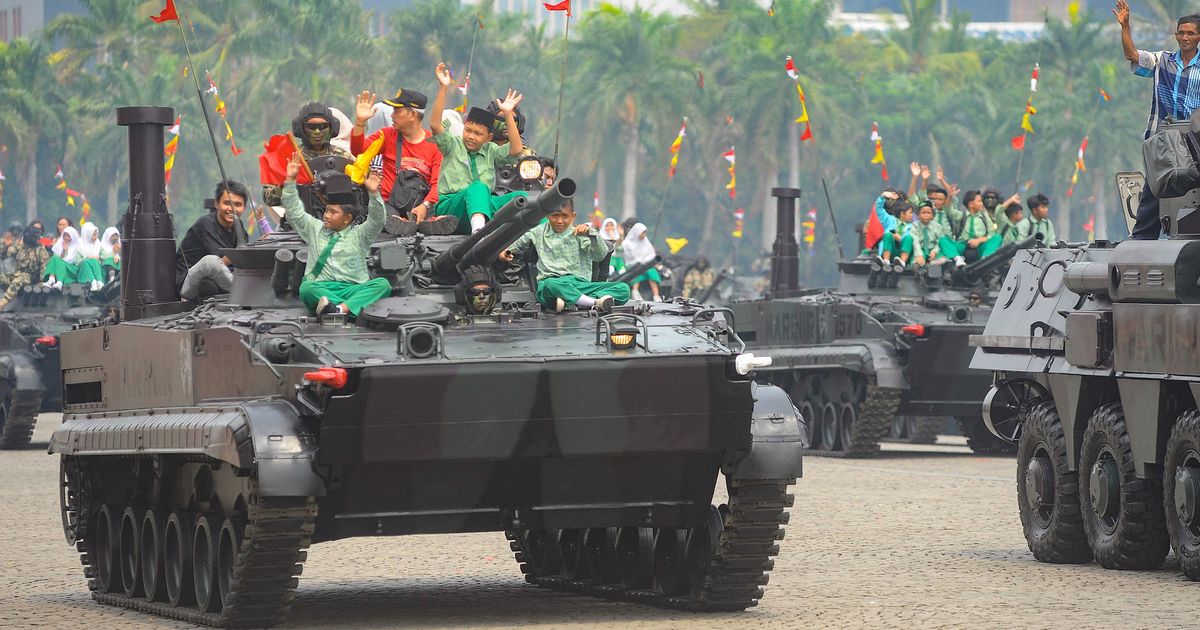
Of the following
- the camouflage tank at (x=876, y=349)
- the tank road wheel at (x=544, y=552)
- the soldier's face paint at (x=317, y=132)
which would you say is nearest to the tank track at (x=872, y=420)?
the camouflage tank at (x=876, y=349)

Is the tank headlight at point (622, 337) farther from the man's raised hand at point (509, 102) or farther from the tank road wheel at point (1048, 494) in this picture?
the tank road wheel at point (1048, 494)

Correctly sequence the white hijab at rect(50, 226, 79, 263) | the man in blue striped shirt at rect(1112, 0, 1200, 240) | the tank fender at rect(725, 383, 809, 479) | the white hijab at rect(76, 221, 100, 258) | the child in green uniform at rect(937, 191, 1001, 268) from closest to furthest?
1. the tank fender at rect(725, 383, 809, 479)
2. the man in blue striped shirt at rect(1112, 0, 1200, 240)
3. the child in green uniform at rect(937, 191, 1001, 268)
4. the white hijab at rect(50, 226, 79, 263)
5. the white hijab at rect(76, 221, 100, 258)

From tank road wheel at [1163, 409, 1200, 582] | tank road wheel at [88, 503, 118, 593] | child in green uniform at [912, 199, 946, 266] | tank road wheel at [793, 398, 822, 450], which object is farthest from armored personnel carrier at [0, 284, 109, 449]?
tank road wheel at [1163, 409, 1200, 582]

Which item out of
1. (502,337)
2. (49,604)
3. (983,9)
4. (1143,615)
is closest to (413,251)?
(502,337)

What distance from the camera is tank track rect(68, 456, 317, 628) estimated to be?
38.8 feet

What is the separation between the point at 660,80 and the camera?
86.4m

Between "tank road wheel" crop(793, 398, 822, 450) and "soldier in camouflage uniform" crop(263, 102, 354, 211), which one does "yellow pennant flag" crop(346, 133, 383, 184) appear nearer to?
"soldier in camouflage uniform" crop(263, 102, 354, 211)

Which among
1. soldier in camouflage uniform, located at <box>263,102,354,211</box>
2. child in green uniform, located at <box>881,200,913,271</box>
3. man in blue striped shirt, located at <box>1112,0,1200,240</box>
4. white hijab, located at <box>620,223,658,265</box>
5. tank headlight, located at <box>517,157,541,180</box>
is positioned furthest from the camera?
white hijab, located at <box>620,223,658,265</box>

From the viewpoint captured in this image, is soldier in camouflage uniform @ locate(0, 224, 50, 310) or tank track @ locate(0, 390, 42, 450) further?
soldier in camouflage uniform @ locate(0, 224, 50, 310)

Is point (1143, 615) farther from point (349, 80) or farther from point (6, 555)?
point (349, 80)

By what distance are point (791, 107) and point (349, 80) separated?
16211 millimetres

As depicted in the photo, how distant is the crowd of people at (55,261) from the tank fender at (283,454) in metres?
21.3

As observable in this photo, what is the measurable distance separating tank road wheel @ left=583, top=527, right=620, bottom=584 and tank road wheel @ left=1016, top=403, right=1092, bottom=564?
3.39 m

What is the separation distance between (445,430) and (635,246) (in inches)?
1019
